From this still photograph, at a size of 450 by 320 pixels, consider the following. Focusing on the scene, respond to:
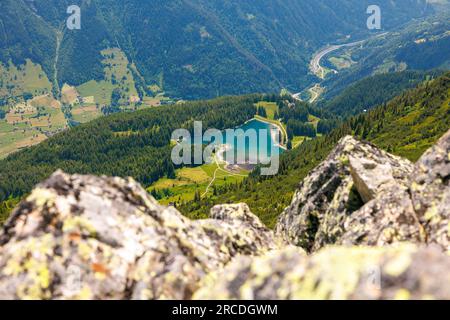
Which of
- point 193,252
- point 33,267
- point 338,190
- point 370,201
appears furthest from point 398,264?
point 338,190

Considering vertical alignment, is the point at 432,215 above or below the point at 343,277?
above

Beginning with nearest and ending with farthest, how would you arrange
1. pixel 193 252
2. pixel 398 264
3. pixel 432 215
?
pixel 398 264, pixel 193 252, pixel 432 215

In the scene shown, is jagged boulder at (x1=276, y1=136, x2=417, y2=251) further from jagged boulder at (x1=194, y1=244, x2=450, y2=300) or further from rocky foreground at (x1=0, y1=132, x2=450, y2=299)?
jagged boulder at (x1=194, y1=244, x2=450, y2=300)

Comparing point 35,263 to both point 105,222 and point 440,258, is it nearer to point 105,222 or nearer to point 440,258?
point 105,222

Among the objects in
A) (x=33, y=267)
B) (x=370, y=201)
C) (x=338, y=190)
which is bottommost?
(x=33, y=267)

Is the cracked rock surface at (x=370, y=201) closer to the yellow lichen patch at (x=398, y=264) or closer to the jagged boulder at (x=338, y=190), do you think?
the jagged boulder at (x=338, y=190)

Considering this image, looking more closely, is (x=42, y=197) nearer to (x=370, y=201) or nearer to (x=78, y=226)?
(x=78, y=226)
